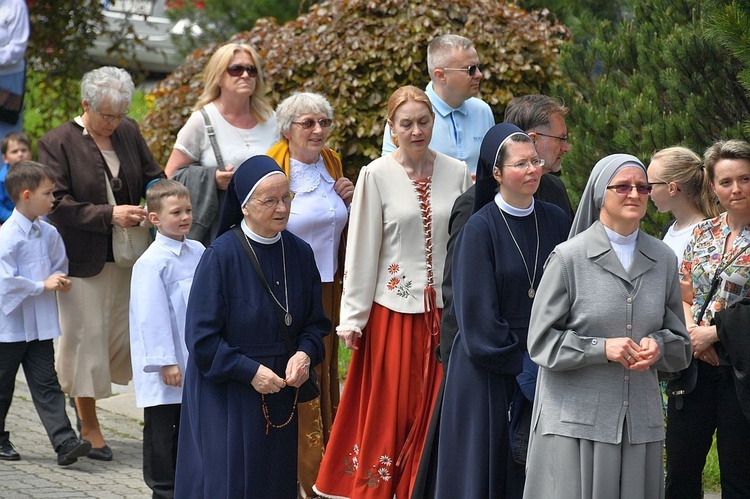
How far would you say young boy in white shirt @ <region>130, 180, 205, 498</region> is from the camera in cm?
607

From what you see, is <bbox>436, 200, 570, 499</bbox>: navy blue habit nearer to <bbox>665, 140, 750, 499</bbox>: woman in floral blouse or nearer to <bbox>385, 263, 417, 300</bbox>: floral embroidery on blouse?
<bbox>665, 140, 750, 499</bbox>: woman in floral blouse

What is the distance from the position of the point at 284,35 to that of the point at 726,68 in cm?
426

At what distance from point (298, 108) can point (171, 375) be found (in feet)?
5.26

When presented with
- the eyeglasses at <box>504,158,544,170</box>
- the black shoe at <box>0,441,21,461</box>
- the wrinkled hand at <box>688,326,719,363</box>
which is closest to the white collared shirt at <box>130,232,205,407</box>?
the black shoe at <box>0,441,21,461</box>

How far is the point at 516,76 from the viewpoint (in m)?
8.92

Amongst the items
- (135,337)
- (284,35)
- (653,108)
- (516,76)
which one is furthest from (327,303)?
(284,35)

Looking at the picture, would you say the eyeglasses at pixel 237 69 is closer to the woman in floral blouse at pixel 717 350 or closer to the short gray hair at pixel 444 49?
the short gray hair at pixel 444 49

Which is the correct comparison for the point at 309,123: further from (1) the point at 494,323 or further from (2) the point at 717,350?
(2) the point at 717,350

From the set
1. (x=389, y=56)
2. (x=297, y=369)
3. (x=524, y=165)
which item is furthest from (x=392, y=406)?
(x=389, y=56)

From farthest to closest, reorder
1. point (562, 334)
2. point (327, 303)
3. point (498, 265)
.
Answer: point (327, 303) → point (498, 265) → point (562, 334)

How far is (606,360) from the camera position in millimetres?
4395

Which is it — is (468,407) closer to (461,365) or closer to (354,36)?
(461,365)

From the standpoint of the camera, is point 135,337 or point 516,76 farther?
point 516,76

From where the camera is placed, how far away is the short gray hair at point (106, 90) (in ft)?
23.0
